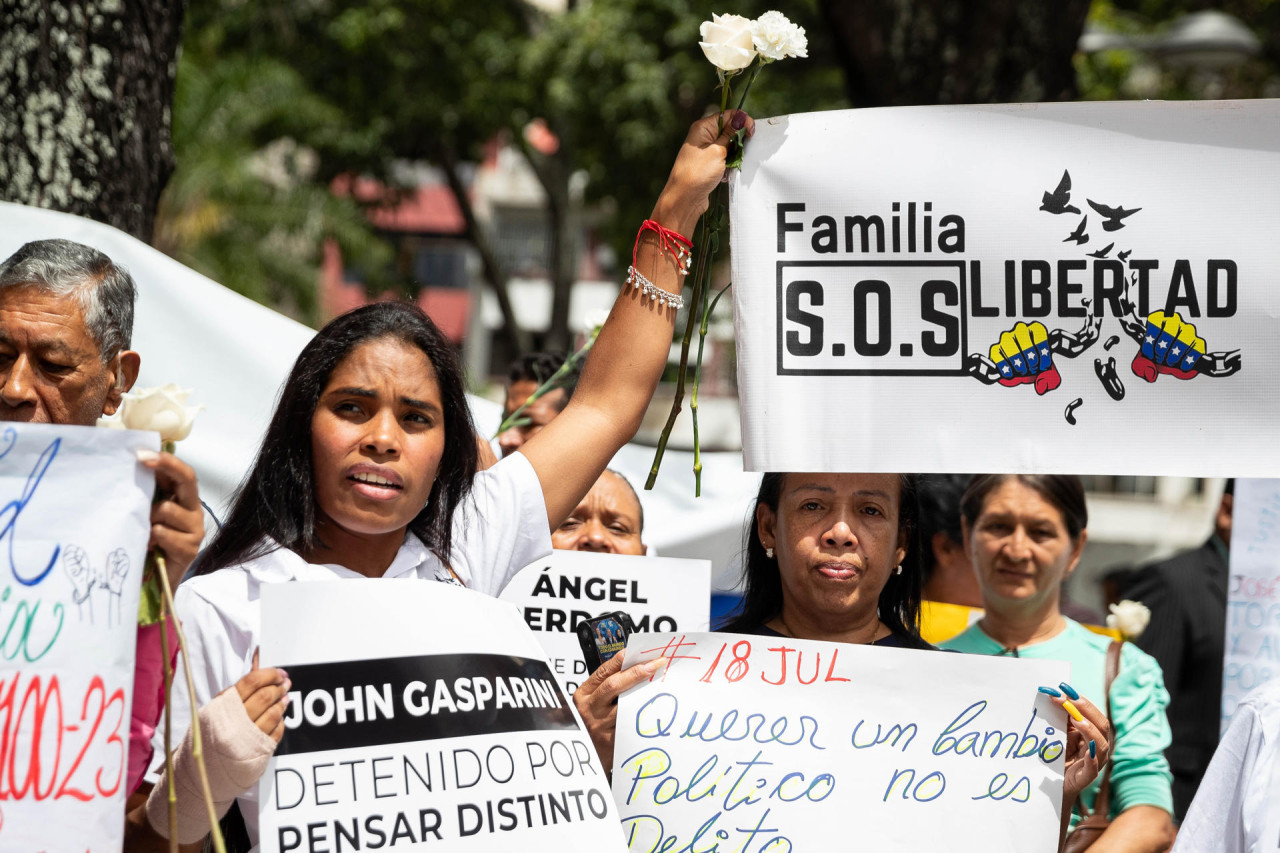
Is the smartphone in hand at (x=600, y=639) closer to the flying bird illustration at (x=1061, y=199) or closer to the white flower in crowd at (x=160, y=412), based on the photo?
the white flower in crowd at (x=160, y=412)

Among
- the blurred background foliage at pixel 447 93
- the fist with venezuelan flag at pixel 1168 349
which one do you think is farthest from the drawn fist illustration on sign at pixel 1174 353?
the blurred background foliage at pixel 447 93

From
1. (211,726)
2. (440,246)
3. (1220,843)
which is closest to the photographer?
(211,726)

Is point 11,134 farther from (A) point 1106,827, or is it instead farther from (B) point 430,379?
(A) point 1106,827

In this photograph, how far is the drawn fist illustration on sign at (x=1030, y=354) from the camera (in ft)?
9.00

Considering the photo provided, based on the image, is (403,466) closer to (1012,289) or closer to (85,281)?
(85,281)

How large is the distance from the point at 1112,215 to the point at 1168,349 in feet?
0.96

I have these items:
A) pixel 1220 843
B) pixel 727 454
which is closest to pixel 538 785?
pixel 1220 843

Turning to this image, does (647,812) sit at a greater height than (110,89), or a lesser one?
lesser

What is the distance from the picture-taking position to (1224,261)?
8.92 feet

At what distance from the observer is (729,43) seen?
256cm

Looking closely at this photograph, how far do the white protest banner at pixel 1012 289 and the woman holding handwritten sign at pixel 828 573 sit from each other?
102mm

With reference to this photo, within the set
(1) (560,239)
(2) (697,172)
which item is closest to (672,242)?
(2) (697,172)

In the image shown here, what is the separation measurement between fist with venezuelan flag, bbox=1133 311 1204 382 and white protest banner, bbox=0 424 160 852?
188 cm

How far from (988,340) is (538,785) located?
1282 millimetres
